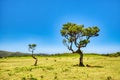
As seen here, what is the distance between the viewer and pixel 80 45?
61844 millimetres

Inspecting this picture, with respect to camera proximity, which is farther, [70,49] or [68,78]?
[70,49]

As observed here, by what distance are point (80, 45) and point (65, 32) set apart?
5270mm

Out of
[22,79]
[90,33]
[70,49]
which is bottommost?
[22,79]

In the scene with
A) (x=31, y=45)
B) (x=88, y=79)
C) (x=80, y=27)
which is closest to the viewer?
(x=88, y=79)

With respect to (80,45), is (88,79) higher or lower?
lower

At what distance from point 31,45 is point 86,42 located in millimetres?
18319

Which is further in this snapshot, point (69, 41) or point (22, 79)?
point (69, 41)

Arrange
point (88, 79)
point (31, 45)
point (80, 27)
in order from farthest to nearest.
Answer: point (31, 45) < point (80, 27) < point (88, 79)

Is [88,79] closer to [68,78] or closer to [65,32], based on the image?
[68,78]

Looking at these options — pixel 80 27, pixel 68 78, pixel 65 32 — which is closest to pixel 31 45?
pixel 65 32

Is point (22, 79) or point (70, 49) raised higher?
point (70, 49)

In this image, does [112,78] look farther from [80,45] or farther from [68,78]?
[80,45]

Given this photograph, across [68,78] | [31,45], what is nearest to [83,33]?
[31,45]

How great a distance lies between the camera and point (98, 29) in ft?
200
